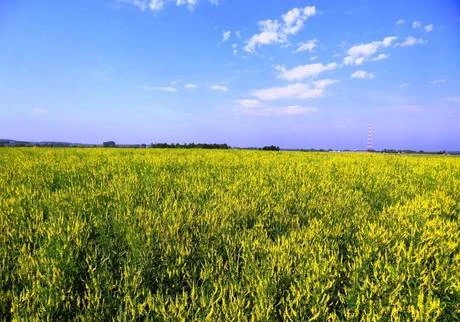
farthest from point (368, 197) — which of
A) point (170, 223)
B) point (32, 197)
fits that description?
point (32, 197)

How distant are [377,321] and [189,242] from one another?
2235mm

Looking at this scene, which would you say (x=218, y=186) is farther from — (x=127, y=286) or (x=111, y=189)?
(x=127, y=286)

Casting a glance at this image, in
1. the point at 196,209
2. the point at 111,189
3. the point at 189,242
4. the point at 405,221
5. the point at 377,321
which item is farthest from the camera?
the point at 111,189

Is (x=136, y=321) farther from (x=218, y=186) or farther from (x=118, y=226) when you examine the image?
(x=218, y=186)

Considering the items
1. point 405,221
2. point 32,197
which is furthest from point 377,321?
point 32,197

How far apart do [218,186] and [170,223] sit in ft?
10.0

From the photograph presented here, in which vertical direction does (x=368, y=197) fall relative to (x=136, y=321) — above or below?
above

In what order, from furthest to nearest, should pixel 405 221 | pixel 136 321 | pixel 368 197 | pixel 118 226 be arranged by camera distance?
pixel 368 197 → pixel 405 221 → pixel 118 226 → pixel 136 321

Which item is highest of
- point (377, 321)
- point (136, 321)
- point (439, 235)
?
point (439, 235)

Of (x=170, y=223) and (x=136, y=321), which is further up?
(x=170, y=223)

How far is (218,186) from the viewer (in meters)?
7.62

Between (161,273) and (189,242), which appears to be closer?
(161,273)

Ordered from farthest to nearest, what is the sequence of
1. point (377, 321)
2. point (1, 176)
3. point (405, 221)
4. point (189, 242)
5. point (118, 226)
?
point (1, 176) → point (405, 221) → point (118, 226) → point (189, 242) → point (377, 321)

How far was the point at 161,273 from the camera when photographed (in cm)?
362
